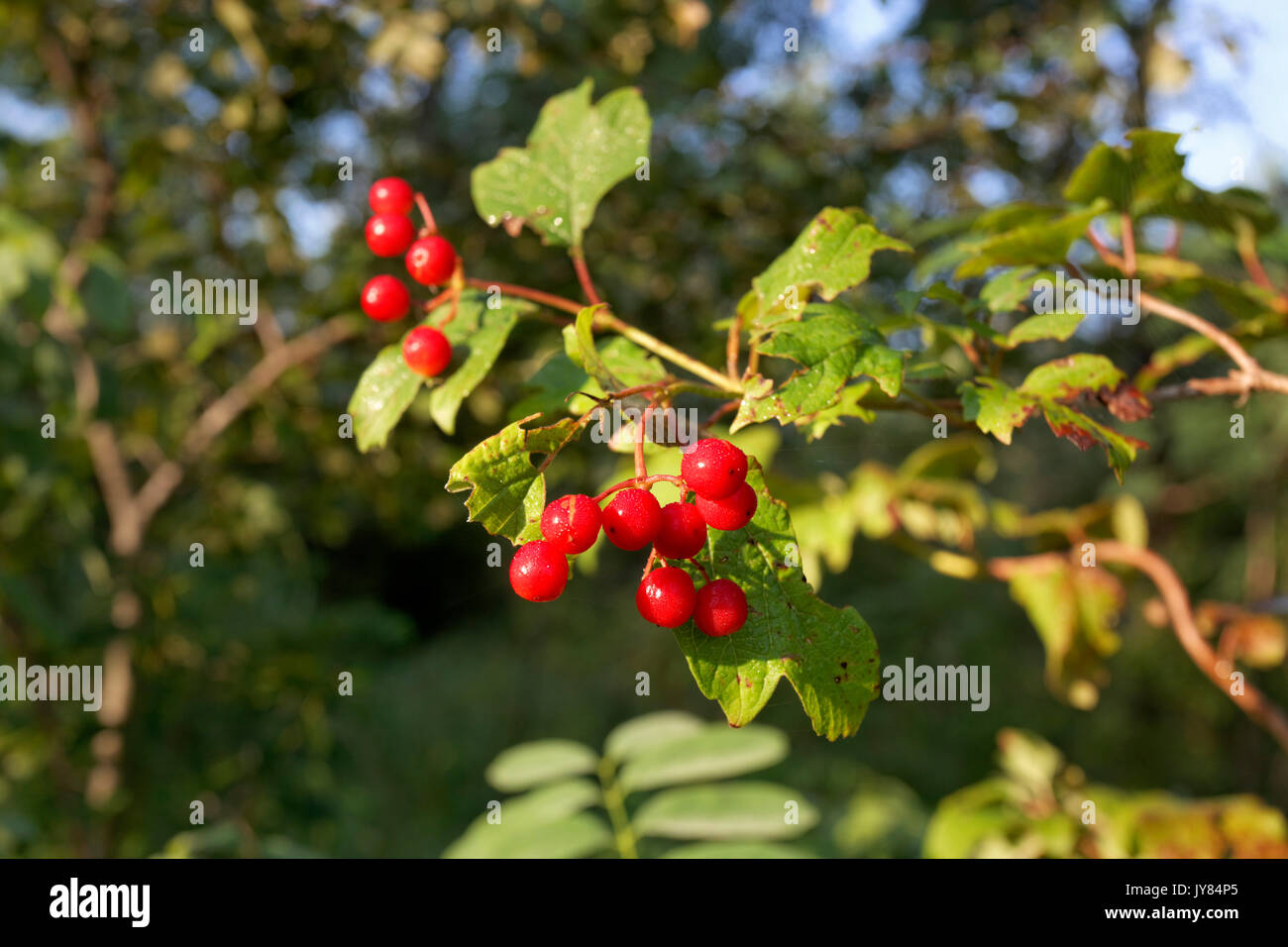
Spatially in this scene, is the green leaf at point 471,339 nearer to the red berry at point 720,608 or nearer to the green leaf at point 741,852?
the red berry at point 720,608

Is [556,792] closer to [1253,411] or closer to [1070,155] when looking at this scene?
[1070,155]

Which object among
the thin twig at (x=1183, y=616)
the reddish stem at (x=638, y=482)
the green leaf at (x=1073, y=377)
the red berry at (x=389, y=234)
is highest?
the red berry at (x=389, y=234)

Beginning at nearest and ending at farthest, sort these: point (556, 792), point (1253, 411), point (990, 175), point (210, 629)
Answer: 1. point (556, 792)
2. point (210, 629)
3. point (990, 175)
4. point (1253, 411)

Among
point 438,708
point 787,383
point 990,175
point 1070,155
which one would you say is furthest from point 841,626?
point 438,708

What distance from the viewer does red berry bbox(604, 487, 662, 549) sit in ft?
1.70

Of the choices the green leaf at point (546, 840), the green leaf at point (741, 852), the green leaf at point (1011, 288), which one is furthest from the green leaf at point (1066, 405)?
the green leaf at point (546, 840)

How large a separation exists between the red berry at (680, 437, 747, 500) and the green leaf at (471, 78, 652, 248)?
36cm

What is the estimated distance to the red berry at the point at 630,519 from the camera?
52cm

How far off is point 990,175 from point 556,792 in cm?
227

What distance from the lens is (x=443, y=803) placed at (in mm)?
A: 4770

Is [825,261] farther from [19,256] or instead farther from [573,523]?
[19,256]

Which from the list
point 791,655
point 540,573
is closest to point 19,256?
point 540,573

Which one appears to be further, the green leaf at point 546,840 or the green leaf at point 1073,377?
the green leaf at point 546,840

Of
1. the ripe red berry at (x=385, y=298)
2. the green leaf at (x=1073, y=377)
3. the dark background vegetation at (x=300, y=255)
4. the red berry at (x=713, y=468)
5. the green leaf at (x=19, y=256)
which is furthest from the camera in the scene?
the dark background vegetation at (x=300, y=255)
